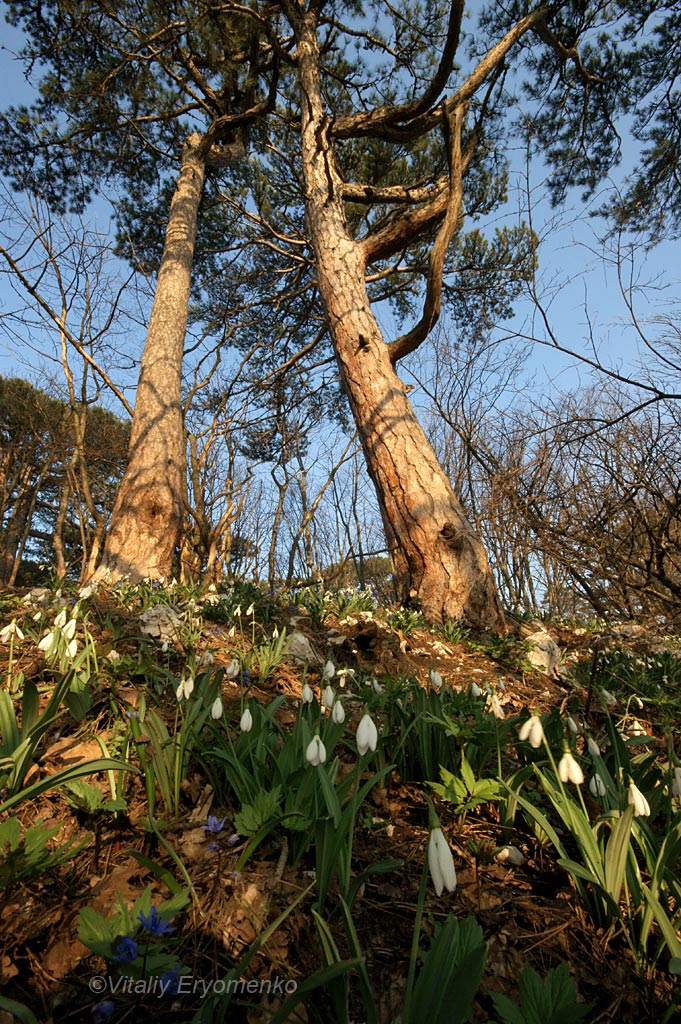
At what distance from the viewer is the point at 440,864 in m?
0.91

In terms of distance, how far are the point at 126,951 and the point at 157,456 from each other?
4918 mm

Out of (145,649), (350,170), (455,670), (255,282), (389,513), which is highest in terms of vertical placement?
(350,170)

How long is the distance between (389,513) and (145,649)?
2.69 meters

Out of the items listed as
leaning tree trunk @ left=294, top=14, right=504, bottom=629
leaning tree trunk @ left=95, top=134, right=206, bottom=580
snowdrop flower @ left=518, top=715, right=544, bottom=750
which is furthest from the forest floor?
leaning tree trunk @ left=95, top=134, right=206, bottom=580

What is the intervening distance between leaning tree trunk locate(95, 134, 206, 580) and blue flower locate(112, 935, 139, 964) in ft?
13.7

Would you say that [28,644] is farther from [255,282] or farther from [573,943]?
[255,282]

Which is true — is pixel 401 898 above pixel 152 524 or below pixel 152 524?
below

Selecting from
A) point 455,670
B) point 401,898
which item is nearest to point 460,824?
point 401,898

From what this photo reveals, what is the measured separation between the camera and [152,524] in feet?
16.3

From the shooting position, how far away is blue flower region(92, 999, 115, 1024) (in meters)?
0.79

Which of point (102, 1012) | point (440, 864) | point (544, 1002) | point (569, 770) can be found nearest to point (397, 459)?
point (569, 770)

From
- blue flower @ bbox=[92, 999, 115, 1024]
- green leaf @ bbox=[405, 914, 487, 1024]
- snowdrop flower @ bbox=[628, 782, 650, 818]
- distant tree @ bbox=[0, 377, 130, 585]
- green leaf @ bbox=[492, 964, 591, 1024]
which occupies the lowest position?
green leaf @ bbox=[492, 964, 591, 1024]

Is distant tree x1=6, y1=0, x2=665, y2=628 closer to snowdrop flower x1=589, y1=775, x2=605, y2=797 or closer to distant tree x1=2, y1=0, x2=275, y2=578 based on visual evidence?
distant tree x1=2, y1=0, x2=275, y2=578

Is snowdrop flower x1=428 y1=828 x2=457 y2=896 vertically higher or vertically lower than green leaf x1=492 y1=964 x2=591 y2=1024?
higher
